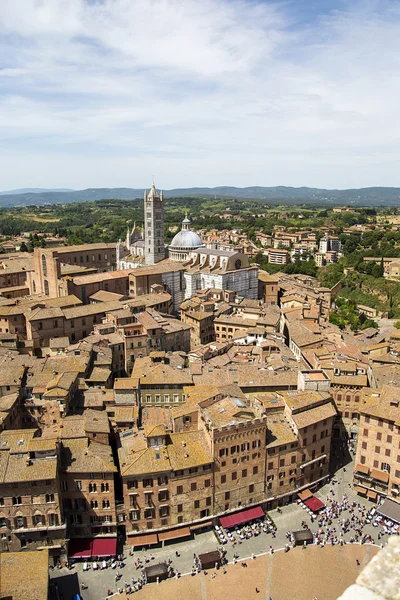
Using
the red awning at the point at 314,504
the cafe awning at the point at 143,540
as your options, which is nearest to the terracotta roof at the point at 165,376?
the cafe awning at the point at 143,540

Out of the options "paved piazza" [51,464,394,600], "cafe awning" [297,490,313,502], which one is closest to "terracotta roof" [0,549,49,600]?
"paved piazza" [51,464,394,600]

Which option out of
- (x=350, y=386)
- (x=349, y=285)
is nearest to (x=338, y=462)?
(x=350, y=386)

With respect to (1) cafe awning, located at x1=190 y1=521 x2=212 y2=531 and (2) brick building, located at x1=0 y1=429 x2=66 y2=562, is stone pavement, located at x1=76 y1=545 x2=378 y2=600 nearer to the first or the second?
(1) cafe awning, located at x1=190 y1=521 x2=212 y2=531

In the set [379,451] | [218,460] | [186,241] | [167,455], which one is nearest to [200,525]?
[218,460]

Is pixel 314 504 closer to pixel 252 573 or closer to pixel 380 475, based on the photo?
pixel 380 475

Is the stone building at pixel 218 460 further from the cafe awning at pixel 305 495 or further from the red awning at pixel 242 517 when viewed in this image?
the red awning at pixel 242 517
